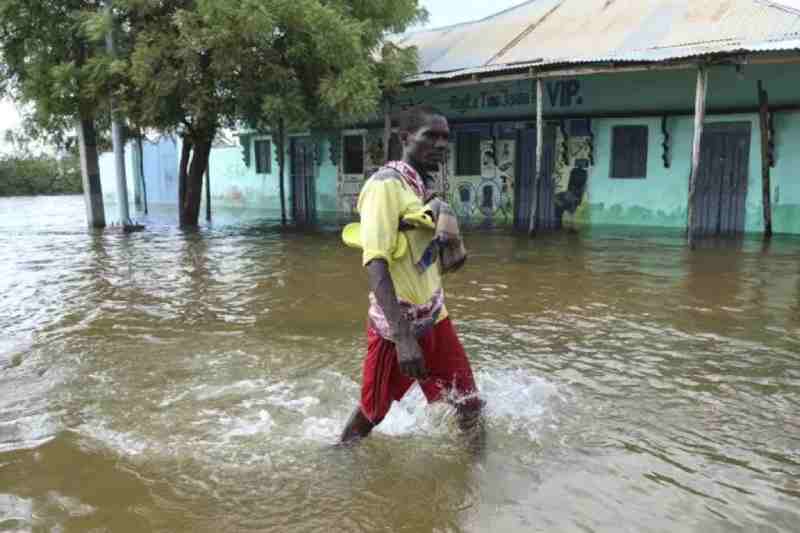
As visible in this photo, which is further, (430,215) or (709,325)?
(709,325)

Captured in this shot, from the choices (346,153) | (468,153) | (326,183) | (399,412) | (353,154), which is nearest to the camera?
(399,412)

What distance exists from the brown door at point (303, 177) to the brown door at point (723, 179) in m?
10.9

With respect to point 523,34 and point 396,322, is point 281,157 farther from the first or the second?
point 396,322

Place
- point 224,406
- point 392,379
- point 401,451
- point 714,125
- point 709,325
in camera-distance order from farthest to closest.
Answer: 1. point 714,125
2. point 709,325
3. point 224,406
4. point 401,451
5. point 392,379

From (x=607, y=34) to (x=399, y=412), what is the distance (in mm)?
11302

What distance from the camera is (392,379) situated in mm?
2998

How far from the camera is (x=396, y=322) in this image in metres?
2.74

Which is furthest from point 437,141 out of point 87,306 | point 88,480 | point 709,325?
point 87,306

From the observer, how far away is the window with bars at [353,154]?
19.1 m

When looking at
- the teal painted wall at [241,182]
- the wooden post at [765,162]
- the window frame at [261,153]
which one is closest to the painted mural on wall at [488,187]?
the wooden post at [765,162]

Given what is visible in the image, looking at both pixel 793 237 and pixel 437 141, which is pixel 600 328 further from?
pixel 793 237

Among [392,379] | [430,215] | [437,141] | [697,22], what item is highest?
[697,22]

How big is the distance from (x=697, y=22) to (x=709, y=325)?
27.8ft

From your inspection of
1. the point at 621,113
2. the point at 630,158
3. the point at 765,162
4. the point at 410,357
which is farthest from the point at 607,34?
the point at 410,357
